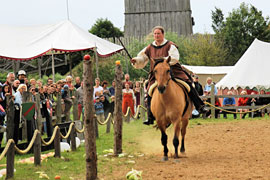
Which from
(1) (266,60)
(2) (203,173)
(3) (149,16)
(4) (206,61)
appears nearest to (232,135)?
(2) (203,173)

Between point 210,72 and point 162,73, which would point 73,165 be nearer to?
point 162,73

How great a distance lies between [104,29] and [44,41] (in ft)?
108

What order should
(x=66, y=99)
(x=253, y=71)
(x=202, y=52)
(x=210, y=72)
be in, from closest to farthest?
(x=66, y=99) < (x=253, y=71) < (x=210, y=72) < (x=202, y=52)

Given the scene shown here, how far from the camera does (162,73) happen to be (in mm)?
8680

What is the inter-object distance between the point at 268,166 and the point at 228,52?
34.3m

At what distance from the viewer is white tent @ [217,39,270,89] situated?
827 inches

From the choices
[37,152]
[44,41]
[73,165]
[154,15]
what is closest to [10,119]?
[37,152]

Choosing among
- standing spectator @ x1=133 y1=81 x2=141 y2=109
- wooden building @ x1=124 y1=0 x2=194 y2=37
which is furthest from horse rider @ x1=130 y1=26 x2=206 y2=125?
wooden building @ x1=124 y1=0 x2=194 y2=37

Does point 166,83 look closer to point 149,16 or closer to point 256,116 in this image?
point 256,116

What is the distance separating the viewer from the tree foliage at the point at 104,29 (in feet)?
167

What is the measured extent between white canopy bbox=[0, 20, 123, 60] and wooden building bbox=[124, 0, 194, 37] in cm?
2784

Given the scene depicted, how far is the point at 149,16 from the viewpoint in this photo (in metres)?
48.1

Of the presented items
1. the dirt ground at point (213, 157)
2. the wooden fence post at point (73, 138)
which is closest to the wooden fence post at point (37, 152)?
the dirt ground at point (213, 157)

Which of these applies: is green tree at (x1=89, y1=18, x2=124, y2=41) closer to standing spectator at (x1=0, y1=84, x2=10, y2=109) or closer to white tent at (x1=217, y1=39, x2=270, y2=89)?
white tent at (x1=217, y1=39, x2=270, y2=89)
